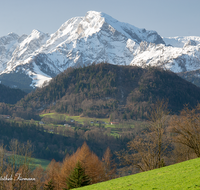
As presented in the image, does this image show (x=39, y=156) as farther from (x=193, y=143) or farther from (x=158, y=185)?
(x=158, y=185)

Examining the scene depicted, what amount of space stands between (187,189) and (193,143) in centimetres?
2330

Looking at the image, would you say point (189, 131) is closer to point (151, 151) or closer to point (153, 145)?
point (153, 145)

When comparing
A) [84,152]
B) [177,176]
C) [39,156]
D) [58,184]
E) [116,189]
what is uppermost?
[177,176]

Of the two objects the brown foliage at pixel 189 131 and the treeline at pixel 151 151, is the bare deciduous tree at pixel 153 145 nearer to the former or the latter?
the treeline at pixel 151 151

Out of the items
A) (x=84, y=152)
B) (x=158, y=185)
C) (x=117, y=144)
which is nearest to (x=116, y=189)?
(x=158, y=185)

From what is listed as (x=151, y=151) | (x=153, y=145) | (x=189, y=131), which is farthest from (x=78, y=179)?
(x=189, y=131)

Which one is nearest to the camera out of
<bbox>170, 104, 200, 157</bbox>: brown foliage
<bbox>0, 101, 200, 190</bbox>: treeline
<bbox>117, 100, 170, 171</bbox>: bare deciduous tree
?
<bbox>170, 104, 200, 157</bbox>: brown foliage

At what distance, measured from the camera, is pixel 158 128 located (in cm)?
4416

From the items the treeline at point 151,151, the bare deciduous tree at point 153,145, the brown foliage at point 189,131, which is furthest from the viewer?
the bare deciduous tree at point 153,145

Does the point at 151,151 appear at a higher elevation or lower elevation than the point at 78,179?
higher

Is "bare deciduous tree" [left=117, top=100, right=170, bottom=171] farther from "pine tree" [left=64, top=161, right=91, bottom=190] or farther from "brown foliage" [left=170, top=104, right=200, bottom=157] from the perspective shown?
"pine tree" [left=64, top=161, right=91, bottom=190]

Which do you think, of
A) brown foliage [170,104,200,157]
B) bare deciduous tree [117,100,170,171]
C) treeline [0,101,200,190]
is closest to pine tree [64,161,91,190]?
treeline [0,101,200,190]

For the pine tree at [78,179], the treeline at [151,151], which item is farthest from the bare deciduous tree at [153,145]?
the pine tree at [78,179]

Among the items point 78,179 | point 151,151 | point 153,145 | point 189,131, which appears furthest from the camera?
point 151,151
